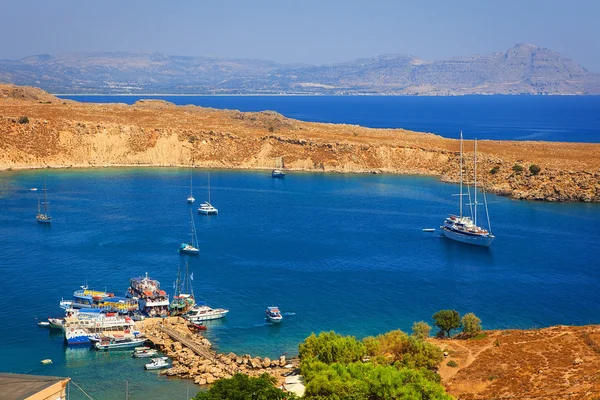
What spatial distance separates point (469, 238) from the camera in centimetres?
7388

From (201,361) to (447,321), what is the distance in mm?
15880

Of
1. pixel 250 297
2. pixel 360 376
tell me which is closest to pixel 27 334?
pixel 250 297

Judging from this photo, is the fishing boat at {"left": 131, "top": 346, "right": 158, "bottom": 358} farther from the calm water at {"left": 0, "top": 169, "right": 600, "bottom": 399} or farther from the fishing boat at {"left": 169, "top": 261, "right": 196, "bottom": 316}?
the fishing boat at {"left": 169, "top": 261, "right": 196, "bottom": 316}

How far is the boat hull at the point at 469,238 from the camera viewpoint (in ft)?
239

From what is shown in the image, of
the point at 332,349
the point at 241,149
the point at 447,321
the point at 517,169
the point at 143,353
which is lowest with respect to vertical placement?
the point at 143,353

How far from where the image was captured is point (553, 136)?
171875mm

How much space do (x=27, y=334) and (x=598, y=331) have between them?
3504 cm

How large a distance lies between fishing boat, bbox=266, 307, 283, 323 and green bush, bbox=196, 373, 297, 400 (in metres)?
16.5

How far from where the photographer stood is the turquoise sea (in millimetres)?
47906

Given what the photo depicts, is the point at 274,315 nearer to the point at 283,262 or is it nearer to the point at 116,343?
the point at 116,343

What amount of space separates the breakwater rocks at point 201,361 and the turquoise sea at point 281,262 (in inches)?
43.4

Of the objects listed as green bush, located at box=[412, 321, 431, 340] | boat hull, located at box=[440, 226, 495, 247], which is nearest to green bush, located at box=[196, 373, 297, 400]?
green bush, located at box=[412, 321, 431, 340]

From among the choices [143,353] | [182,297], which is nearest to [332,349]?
[143,353]

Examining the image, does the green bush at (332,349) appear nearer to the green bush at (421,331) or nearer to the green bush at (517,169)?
the green bush at (421,331)
